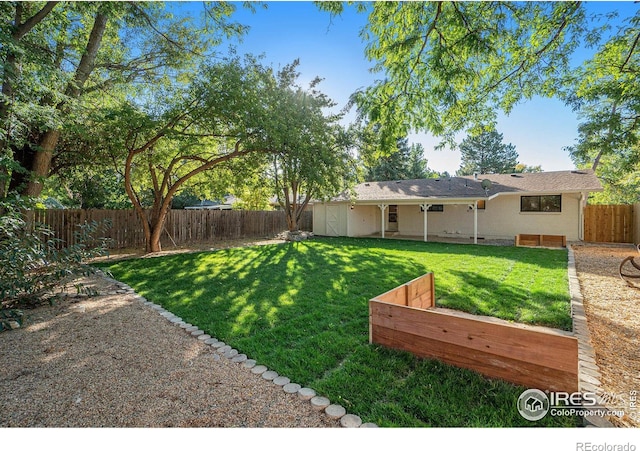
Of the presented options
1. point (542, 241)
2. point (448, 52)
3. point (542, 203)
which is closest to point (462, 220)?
point (542, 203)

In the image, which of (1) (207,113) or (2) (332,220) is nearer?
(1) (207,113)

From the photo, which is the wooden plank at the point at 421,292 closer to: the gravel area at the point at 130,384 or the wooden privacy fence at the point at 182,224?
the gravel area at the point at 130,384

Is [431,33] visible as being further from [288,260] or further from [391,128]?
[288,260]

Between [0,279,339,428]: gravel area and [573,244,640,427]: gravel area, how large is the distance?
2.40m

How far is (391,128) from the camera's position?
5.53m

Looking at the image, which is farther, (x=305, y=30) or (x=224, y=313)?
(x=305, y=30)

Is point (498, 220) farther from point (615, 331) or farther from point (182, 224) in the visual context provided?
point (182, 224)

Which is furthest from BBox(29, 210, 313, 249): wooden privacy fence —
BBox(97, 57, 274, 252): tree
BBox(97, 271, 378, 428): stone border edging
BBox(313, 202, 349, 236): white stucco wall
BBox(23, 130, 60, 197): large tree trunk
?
BBox(97, 271, 378, 428): stone border edging

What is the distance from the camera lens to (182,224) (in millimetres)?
13133

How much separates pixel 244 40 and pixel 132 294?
7.43 metres

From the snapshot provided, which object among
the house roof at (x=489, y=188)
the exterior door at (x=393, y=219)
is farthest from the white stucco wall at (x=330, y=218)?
the exterior door at (x=393, y=219)

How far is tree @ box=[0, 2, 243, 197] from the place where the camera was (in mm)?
4953

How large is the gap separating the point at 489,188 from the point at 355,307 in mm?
11769

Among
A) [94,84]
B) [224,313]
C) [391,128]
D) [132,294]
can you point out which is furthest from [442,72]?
[94,84]
